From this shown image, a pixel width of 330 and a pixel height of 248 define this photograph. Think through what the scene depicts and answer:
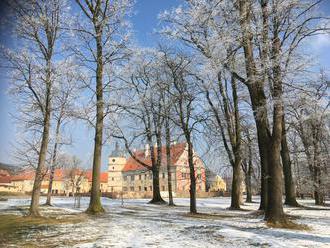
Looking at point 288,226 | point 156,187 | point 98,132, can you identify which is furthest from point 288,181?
point 98,132

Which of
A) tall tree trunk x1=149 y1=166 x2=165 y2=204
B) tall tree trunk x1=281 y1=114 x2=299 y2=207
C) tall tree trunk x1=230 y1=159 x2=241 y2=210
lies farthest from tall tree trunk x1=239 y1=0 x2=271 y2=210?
tall tree trunk x1=149 y1=166 x2=165 y2=204

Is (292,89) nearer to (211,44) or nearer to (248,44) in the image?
(248,44)

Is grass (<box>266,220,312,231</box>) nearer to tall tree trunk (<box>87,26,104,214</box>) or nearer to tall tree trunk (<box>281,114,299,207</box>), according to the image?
tall tree trunk (<box>87,26,104,214</box>)

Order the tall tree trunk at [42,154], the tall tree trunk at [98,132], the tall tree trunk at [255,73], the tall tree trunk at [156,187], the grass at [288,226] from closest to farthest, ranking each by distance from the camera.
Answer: the grass at [288,226] → the tall tree trunk at [255,73] → the tall tree trunk at [42,154] → the tall tree trunk at [98,132] → the tall tree trunk at [156,187]

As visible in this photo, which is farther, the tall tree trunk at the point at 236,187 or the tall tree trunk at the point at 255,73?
the tall tree trunk at the point at 236,187

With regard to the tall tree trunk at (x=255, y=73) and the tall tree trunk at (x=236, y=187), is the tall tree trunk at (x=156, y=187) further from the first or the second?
the tall tree trunk at (x=255, y=73)

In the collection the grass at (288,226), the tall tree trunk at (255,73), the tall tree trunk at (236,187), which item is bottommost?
the grass at (288,226)

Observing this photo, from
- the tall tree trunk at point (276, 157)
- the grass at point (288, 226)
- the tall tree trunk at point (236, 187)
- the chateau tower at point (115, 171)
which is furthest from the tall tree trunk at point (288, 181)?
the chateau tower at point (115, 171)

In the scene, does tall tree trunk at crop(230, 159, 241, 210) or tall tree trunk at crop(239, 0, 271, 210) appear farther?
tall tree trunk at crop(230, 159, 241, 210)

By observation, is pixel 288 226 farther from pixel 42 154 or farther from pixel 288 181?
pixel 288 181

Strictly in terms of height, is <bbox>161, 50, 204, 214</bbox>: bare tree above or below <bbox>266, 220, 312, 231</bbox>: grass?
above

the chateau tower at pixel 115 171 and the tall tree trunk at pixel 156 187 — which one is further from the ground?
the chateau tower at pixel 115 171

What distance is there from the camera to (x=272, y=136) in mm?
14172

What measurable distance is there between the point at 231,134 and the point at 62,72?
12.3 metres
